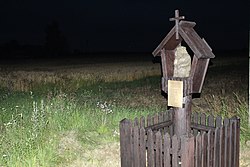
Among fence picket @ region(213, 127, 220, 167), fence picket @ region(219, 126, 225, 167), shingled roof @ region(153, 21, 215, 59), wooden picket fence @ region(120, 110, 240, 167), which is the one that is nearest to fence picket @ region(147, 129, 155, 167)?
wooden picket fence @ region(120, 110, 240, 167)

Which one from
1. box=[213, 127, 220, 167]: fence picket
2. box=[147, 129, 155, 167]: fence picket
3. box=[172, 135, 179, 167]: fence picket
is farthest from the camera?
box=[213, 127, 220, 167]: fence picket

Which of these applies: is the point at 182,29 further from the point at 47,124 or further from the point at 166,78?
the point at 47,124

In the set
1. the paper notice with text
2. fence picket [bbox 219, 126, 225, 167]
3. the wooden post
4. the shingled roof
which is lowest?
fence picket [bbox 219, 126, 225, 167]

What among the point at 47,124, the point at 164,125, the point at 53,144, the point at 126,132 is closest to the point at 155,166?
the point at 126,132

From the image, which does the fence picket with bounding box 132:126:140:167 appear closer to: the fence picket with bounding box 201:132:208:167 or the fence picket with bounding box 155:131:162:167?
the fence picket with bounding box 155:131:162:167

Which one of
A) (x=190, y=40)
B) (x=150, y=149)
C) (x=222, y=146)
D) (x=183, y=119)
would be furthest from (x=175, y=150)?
(x=190, y=40)

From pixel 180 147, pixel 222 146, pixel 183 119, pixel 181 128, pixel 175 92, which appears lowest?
pixel 222 146

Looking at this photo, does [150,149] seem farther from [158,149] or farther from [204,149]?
[204,149]

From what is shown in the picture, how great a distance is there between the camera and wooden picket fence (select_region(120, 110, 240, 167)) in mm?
3848

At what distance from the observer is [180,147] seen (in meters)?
3.85

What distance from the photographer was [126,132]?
4469 millimetres

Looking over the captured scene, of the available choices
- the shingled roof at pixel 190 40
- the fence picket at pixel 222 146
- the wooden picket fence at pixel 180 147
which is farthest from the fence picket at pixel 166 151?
the shingled roof at pixel 190 40

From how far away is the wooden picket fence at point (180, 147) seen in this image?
3.85 metres

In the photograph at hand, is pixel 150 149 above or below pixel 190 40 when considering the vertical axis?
below
